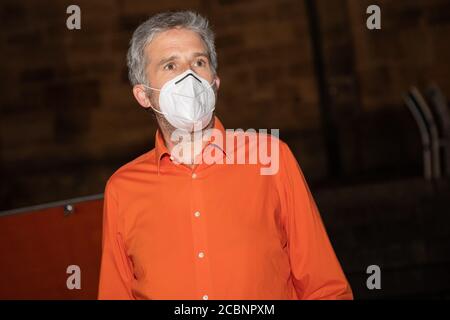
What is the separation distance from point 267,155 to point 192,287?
0.38 metres

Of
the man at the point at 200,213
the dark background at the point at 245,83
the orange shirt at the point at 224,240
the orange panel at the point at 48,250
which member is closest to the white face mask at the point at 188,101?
the man at the point at 200,213

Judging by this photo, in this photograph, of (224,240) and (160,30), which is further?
(160,30)

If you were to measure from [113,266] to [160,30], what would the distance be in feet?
2.03

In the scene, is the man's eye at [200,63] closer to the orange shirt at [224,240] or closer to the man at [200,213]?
the man at [200,213]

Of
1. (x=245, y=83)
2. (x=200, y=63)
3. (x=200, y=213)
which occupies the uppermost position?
(x=245, y=83)

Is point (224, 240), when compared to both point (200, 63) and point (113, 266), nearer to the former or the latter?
point (113, 266)

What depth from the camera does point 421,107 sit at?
7.89 metres

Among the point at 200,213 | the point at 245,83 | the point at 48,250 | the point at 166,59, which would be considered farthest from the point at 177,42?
the point at 245,83

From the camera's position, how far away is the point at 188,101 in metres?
2.05

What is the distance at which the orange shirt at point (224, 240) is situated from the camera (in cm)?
193

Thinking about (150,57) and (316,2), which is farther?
(316,2)

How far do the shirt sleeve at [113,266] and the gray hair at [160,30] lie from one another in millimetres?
411
